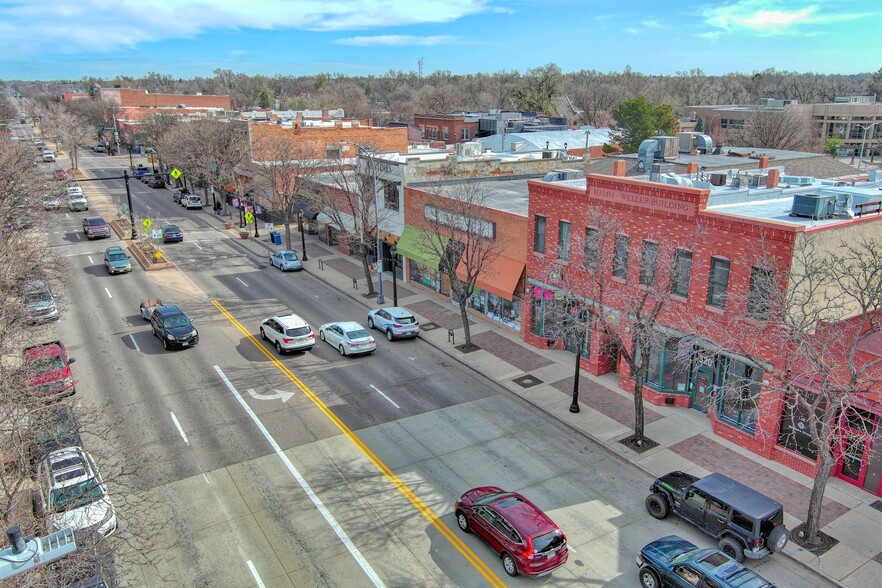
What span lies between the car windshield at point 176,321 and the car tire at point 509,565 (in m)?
21.7

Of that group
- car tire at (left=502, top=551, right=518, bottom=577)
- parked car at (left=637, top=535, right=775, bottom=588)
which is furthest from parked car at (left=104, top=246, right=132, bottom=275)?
parked car at (left=637, top=535, right=775, bottom=588)

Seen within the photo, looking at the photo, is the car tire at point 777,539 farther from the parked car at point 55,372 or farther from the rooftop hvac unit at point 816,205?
the parked car at point 55,372

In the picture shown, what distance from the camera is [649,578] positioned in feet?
51.5

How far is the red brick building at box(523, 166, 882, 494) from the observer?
68.1 ft

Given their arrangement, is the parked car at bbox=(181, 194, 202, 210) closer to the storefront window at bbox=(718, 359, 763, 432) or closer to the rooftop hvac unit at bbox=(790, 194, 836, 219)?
the storefront window at bbox=(718, 359, 763, 432)

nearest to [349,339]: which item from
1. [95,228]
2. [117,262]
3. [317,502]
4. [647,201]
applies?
[317,502]

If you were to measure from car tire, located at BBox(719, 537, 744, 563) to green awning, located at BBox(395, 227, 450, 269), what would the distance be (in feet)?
74.5

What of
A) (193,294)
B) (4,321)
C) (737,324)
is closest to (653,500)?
(737,324)

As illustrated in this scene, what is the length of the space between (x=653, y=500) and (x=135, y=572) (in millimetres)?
14358

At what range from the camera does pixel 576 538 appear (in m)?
17.7

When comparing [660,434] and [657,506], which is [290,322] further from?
[657,506]

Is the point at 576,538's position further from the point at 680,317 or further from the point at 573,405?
the point at 680,317

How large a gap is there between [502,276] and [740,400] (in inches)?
539

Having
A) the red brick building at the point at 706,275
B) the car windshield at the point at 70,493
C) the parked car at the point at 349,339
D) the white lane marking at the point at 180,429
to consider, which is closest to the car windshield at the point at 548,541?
the red brick building at the point at 706,275
